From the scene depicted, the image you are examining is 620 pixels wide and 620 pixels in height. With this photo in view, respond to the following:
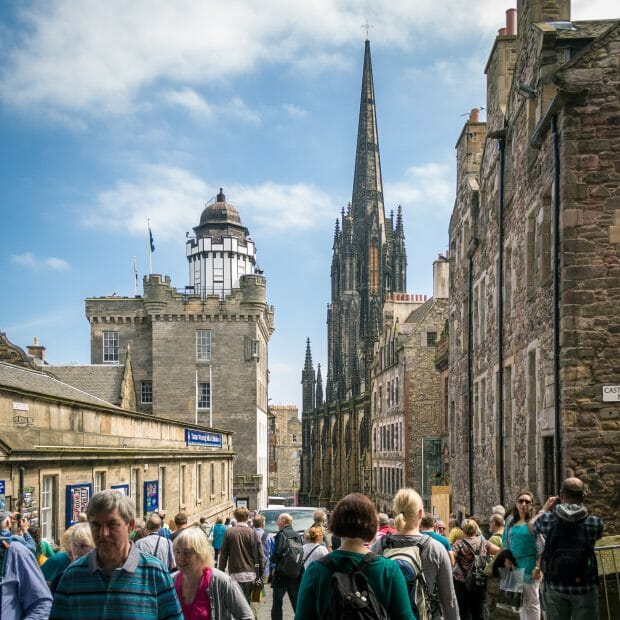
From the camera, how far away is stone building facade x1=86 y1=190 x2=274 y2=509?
54.6 meters

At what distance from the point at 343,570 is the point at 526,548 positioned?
16.7 feet

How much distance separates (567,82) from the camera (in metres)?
13.1

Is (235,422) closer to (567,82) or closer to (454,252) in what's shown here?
(454,252)

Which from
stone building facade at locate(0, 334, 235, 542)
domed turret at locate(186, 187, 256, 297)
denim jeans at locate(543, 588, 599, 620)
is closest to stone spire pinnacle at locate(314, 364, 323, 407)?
domed turret at locate(186, 187, 256, 297)

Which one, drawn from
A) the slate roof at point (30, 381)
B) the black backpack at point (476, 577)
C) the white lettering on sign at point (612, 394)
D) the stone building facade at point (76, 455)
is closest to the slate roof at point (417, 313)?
the stone building facade at point (76, 455)

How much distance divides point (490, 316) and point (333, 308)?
246 ft

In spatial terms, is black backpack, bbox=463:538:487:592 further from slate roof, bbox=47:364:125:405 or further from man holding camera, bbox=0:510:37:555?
slate roof, bbox=47:364:125:405

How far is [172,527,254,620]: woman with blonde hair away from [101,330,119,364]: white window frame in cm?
5206

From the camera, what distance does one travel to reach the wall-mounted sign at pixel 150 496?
891 inches

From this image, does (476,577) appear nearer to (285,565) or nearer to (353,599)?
(285,565)

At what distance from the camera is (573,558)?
303 inches

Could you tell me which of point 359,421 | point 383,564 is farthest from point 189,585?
point 359,421

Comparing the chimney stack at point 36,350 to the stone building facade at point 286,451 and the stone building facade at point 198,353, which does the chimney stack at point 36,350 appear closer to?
the stone building facade at point 198,353

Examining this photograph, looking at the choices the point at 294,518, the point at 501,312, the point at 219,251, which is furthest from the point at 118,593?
the point at 219,251
